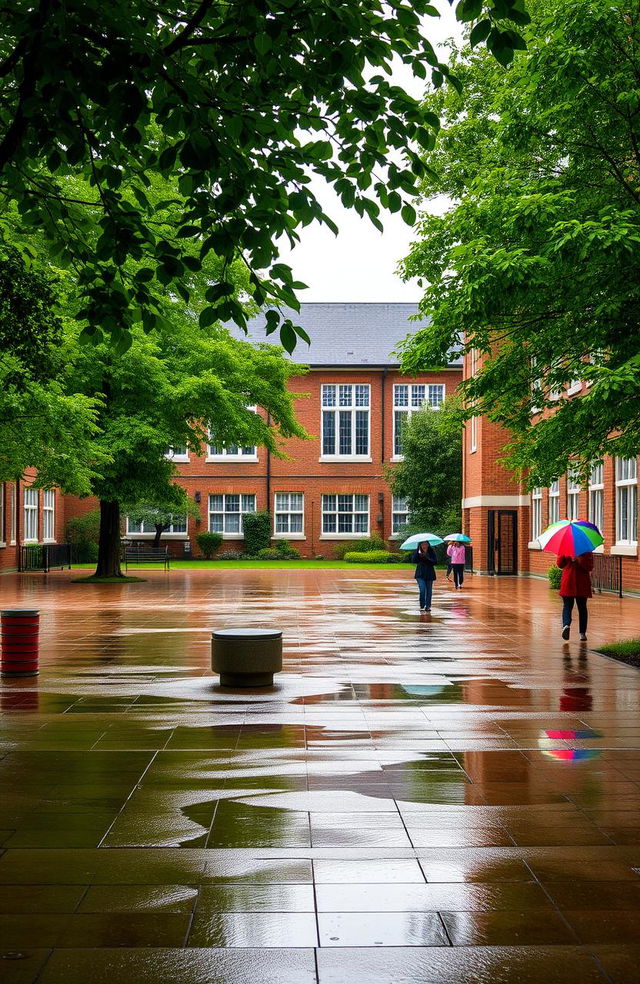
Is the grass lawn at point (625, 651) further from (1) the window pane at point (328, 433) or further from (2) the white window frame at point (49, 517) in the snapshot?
(1) the window pane at point (328, 433)

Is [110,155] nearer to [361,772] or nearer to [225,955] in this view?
[361,772]

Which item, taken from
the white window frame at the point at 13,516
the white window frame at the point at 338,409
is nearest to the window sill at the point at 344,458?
the white window frame at the point at 338,409

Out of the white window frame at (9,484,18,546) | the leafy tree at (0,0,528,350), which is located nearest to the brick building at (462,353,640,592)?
the white window frame at (9,484,18,546)

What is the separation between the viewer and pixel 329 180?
6.70m

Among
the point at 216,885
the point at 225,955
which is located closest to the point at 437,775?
the point at 216,885

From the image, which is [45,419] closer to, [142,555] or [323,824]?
[323,824]

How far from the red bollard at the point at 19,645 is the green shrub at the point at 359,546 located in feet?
122

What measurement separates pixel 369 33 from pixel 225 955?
5.28 m

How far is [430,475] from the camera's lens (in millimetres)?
45125

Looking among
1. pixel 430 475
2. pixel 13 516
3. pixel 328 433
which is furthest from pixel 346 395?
pixel 13 516

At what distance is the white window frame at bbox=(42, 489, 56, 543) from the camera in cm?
4538

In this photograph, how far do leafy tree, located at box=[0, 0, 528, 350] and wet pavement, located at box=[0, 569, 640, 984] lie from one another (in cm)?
296

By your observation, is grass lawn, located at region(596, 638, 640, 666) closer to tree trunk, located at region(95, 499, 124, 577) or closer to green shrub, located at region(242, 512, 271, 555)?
tree trunk, located at region(95, 499, 124, 577)

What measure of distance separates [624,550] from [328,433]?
2786cm
